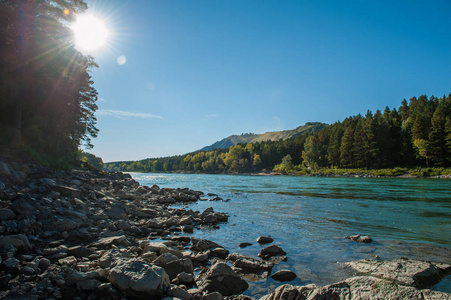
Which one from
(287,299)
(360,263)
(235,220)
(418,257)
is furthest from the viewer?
(235,220)

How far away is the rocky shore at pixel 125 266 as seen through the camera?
4375mm

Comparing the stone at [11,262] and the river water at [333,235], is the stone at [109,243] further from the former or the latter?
the river water at [333,235]

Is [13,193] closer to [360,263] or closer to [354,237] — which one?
[360,263]

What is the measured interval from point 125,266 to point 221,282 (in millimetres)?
2021

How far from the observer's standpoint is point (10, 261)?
4.98 m

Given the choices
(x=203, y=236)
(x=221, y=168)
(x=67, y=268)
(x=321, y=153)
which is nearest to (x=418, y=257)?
(x=203, y=236)

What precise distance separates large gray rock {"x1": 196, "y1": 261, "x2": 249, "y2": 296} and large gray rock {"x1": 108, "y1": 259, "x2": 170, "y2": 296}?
953mm

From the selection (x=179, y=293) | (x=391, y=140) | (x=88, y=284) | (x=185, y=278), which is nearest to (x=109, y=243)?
(x=88, y=284)

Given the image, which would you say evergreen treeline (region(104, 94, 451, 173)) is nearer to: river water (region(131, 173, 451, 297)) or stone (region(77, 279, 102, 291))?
river water (region(131, 173, 451, 297))

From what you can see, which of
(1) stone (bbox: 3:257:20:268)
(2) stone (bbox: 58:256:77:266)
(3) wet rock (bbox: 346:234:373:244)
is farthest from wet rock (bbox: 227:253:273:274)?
(1) stone (bbox: 3:257:20:268)

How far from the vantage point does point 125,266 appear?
15.6 feet

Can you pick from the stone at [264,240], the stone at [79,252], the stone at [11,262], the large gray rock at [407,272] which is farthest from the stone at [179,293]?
the stone at [264,240]

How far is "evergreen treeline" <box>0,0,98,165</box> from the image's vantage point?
56.0 feet

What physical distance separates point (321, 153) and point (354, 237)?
103 m
